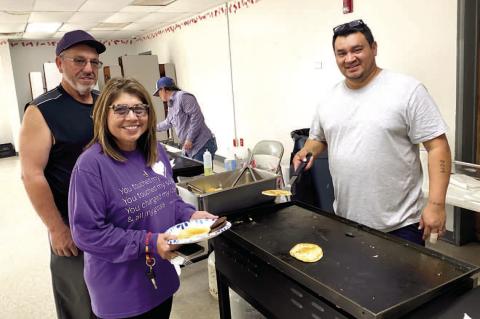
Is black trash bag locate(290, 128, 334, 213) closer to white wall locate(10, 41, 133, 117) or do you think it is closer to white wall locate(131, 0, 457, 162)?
white wall locate(131, 0, 457, 162)

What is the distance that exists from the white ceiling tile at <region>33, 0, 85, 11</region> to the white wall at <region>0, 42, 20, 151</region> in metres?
3.67

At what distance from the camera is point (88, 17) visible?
233 inches

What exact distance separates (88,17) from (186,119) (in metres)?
3.07

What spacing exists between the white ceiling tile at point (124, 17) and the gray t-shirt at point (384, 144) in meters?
5.13

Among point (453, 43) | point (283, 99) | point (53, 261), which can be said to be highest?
point (453, 43)

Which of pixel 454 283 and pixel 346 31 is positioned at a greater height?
pixel 346 31

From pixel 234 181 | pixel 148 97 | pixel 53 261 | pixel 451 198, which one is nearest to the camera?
pixel 148 97

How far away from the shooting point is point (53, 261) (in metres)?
1.69

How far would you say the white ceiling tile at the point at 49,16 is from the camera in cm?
543

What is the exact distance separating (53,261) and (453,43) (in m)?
2.83

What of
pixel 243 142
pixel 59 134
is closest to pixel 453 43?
pixel 59 134

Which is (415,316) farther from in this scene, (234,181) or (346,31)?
(234,181)

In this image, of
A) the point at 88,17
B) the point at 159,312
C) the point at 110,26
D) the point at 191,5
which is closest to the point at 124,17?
the point at 88,17

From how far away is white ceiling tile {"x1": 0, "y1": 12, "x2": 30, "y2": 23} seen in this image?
5354mm
